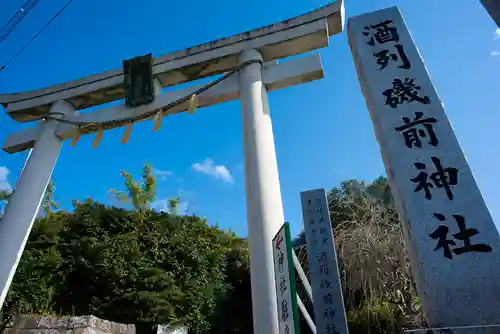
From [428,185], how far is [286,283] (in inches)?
60.8

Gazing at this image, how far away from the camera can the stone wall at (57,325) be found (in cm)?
510

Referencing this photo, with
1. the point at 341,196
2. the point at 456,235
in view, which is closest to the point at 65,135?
the point at 456,235

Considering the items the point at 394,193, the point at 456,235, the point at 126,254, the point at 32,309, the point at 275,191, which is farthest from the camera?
the point at 126,254

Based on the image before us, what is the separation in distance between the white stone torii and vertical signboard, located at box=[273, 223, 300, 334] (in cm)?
214

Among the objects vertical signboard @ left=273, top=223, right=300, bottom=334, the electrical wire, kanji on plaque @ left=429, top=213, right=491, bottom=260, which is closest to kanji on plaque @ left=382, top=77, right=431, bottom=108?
kanji on plaque @ left=429, top=213, right=491, bottom=260

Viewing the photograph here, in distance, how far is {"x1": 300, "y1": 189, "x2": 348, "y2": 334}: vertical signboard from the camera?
496 centimetres

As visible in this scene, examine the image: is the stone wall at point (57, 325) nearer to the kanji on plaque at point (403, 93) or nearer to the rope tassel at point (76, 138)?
the rope tassel at point (76, 138)

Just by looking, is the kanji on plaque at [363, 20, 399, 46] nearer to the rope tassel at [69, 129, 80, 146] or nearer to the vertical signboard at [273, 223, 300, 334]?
the vertical signboard at [273, 223, 300, 334]

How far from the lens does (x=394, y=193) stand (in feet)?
9.51

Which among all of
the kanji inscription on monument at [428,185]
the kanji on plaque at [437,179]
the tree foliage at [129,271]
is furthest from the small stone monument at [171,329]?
the kanji on plaque at [437,179]

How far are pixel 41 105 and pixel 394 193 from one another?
23.9ft

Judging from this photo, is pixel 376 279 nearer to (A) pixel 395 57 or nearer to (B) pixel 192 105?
(B) pixel 192 105

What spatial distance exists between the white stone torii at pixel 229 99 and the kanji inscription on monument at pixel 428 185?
6.23 ft

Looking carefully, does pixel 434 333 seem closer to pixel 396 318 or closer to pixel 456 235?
pixel 456 235
